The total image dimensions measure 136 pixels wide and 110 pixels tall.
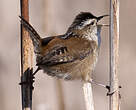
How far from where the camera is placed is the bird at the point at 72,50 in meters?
2.41

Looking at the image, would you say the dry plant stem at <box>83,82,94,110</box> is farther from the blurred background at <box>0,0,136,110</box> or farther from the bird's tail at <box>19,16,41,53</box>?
the blurred background at <box>0,0,136,110</box>

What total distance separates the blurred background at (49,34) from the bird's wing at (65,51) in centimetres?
53

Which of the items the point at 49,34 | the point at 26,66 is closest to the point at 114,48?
the point at 26,66

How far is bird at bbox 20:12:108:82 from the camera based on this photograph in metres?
2.41

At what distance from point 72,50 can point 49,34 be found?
65 centimetres

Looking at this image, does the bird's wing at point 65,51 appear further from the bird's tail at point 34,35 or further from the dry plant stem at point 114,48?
the dry plant stem at point 114,48

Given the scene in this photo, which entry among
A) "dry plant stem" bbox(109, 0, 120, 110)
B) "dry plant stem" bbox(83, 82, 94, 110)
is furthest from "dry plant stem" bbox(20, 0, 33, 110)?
"dry plant stem" bbox(109, 0, 120, 110)

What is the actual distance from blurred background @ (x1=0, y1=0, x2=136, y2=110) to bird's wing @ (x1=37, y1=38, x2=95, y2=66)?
528mm

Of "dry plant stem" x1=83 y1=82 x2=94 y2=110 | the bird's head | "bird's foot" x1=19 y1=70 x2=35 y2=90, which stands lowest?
"dry plant stem" x1=83 y1=82 x2=94 y2=110

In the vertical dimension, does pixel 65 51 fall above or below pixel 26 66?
above

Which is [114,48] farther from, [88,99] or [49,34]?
[49,34]

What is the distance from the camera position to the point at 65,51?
2.49 m
